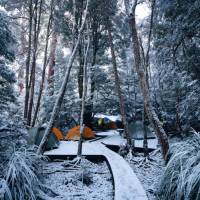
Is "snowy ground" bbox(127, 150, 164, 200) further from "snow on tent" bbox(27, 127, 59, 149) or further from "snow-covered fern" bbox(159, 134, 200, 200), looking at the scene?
"snow on tent" bbox(27, 127, 59, 149)

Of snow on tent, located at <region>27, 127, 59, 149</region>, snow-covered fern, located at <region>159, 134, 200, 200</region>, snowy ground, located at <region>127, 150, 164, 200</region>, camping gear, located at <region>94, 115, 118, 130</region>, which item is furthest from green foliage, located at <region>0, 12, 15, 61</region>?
camping gear, located at <region>94, 115, 118, 130</region>

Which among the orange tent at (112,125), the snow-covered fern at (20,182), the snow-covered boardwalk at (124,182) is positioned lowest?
the snow-covered boardwalk at (124,182)

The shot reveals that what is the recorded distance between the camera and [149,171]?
7168 mm

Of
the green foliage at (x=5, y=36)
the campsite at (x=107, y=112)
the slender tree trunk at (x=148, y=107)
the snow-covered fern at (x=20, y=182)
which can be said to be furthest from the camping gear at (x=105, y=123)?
the snow-covered fern at (x=20, y=182)

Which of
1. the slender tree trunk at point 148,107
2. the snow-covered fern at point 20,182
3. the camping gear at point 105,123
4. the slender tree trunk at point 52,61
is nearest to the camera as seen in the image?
the snow-covered fern at point 20,182

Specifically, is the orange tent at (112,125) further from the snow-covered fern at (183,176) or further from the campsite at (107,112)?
the snow-covered fern at (183,176)

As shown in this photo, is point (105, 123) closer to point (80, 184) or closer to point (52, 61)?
point (52, 61)

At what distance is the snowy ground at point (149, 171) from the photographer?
17.9ft

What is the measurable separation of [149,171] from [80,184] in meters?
2.27

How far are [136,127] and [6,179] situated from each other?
34.6 ft

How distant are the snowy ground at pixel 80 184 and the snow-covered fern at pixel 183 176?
4.32ft

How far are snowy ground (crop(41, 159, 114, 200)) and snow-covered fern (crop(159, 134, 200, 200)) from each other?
4.32 feet

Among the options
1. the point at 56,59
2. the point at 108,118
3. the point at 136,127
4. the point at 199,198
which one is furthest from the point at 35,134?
the point at 108,118

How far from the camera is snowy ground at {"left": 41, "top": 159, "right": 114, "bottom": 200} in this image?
5051 millimetres
